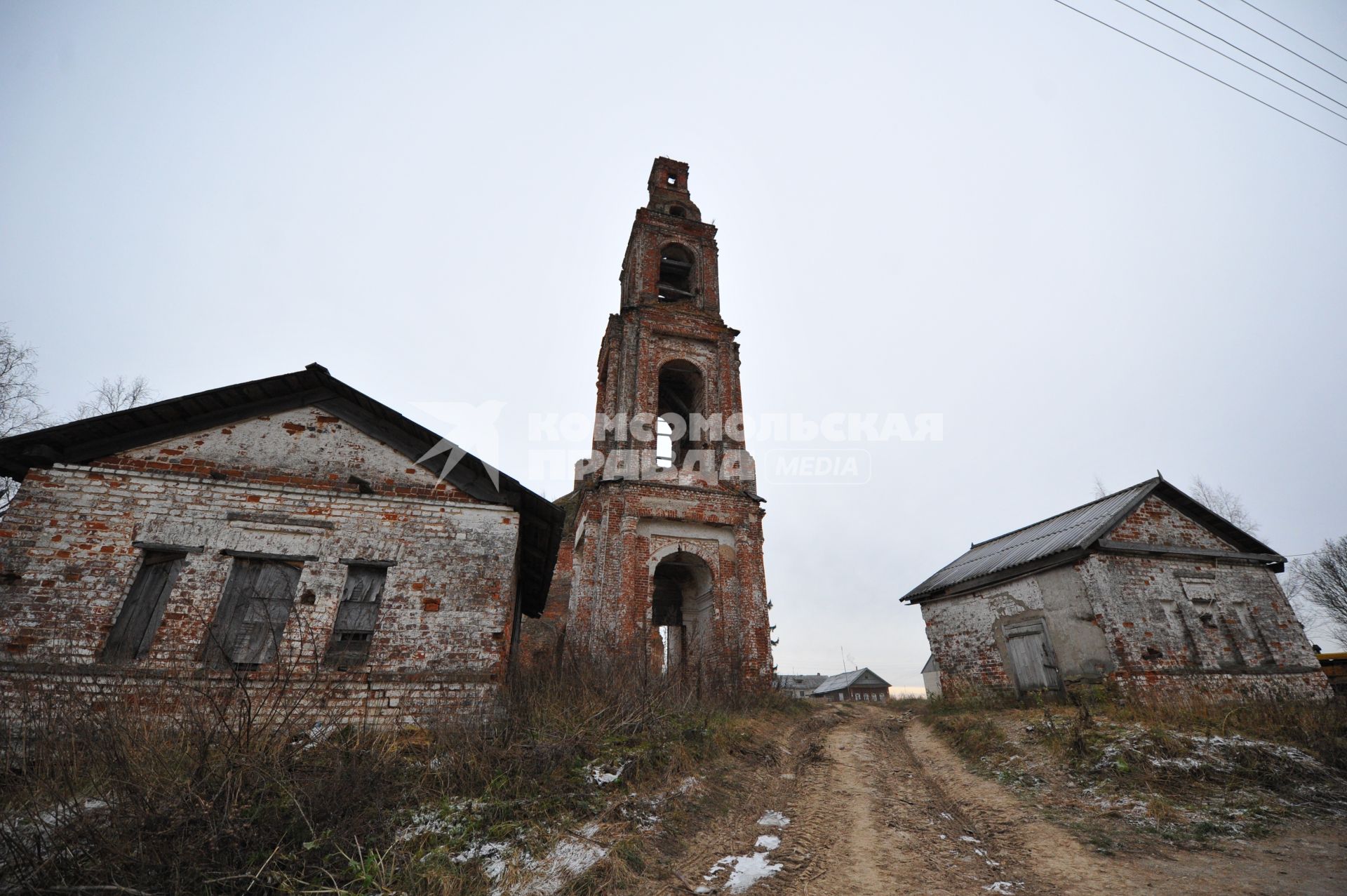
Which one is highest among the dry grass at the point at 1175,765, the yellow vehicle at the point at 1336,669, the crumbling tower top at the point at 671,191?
the crumbling tower top at the point at 671,191

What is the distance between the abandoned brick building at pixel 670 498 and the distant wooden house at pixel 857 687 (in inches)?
1675

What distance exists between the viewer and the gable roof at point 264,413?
6891mm

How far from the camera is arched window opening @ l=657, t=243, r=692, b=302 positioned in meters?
18.3

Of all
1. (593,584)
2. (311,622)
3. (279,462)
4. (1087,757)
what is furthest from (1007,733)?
(279,462)

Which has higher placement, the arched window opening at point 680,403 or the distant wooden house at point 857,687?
the arched window opening at point 680,403

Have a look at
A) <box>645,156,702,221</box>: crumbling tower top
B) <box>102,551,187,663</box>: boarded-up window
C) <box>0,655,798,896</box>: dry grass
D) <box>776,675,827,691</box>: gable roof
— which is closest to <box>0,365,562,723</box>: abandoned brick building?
<box>102,551,187,663</box>: boarded-up window

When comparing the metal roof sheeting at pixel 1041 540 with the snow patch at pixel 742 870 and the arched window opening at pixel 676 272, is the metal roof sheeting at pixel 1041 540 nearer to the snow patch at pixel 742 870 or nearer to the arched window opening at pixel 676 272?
the snow patch at pixel 742 870

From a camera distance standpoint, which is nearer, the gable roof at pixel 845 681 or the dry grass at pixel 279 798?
the dry grass at pixel 279 798

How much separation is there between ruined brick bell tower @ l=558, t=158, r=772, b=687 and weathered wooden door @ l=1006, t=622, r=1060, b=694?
5.57 metres

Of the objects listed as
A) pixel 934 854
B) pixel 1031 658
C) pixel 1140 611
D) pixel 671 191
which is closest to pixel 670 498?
pixel 1031 658

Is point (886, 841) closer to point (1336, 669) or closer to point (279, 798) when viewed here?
point (279, 798)

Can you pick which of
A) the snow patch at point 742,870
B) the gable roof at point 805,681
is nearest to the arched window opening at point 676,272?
the snow patch at point 742,870

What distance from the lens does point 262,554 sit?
7.14 m

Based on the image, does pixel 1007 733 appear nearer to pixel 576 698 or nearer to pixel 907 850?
pixel 907 850
